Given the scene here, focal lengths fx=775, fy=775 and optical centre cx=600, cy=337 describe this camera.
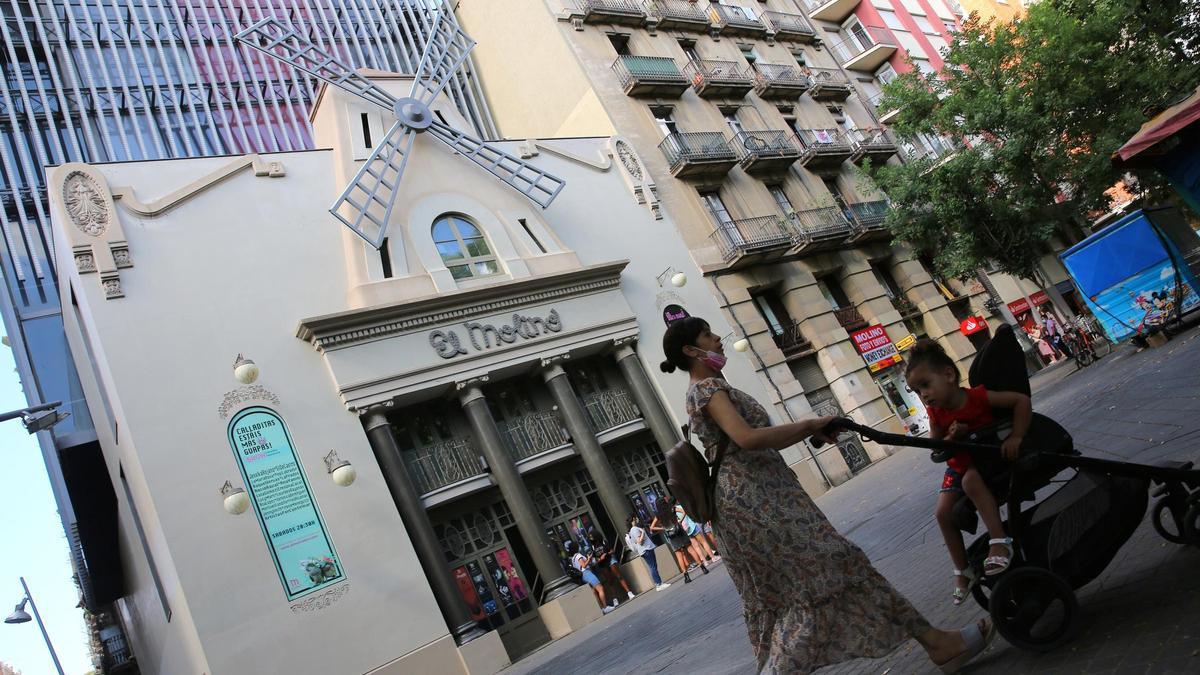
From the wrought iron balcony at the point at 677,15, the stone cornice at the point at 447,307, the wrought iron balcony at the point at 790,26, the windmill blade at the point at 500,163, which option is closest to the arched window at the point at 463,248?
the stone cornice at the point at 447,307

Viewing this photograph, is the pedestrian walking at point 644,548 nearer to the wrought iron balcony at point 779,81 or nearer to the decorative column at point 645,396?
the decorative column at point 645,396

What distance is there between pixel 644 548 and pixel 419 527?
15.1 feet

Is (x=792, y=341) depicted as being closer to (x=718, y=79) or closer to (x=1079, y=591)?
(x=718, y=79)

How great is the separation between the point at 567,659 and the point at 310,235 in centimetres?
1086

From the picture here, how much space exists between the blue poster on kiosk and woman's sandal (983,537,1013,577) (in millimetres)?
17091

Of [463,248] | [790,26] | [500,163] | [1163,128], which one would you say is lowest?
[1163,128]

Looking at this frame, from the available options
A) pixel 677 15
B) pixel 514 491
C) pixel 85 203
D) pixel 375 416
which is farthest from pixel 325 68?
pixel 677 15

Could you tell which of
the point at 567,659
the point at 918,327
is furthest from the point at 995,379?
the point at 918,327

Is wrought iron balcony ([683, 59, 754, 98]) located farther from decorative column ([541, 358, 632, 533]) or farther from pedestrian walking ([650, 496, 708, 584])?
pedestrian walking ([650, 496, 708, 584])

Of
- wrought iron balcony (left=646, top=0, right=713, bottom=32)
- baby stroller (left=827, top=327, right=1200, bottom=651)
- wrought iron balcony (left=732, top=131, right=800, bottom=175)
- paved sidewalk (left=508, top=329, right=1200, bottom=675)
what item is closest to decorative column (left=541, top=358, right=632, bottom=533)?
paved sidewalk (left=508, top=329, right=1200, bottom=675)

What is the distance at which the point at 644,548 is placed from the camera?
52.9 feet

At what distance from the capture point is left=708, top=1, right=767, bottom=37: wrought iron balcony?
30.6 m

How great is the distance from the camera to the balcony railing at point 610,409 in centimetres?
1906

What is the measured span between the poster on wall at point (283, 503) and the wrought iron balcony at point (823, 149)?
20853 mm
